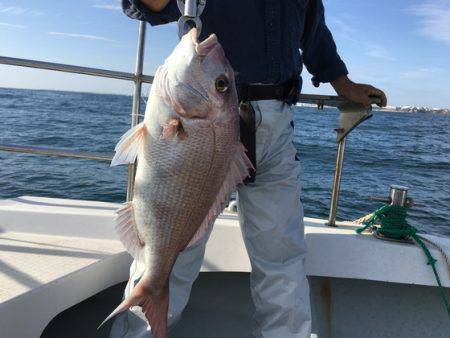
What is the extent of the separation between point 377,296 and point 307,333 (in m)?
0.94

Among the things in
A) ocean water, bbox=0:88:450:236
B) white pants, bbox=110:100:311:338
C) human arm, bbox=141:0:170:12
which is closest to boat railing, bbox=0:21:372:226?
white pants, bbox=110:100:311:338

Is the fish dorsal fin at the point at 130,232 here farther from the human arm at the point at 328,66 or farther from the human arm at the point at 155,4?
the human arm at the point at 328,66

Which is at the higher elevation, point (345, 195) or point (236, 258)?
point (236, 258)

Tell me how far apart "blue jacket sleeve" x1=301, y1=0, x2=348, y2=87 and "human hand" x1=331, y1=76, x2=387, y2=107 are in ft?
0.17

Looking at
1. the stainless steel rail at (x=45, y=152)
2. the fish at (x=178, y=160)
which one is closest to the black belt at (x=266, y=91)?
the fish at (x=178, y=160)

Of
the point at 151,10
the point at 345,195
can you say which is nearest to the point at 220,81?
the point at 151,10

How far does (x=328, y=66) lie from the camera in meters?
2.70

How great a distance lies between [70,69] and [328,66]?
1490 mm

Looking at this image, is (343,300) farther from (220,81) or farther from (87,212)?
(220,81)

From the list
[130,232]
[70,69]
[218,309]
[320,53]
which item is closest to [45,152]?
[70,69]

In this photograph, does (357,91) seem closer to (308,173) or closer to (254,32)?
(254,32)

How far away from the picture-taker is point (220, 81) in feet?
5.27

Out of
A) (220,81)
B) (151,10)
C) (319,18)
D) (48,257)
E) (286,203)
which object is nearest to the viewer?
→ (220,81)

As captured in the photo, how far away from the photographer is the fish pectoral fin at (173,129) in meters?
1.56
